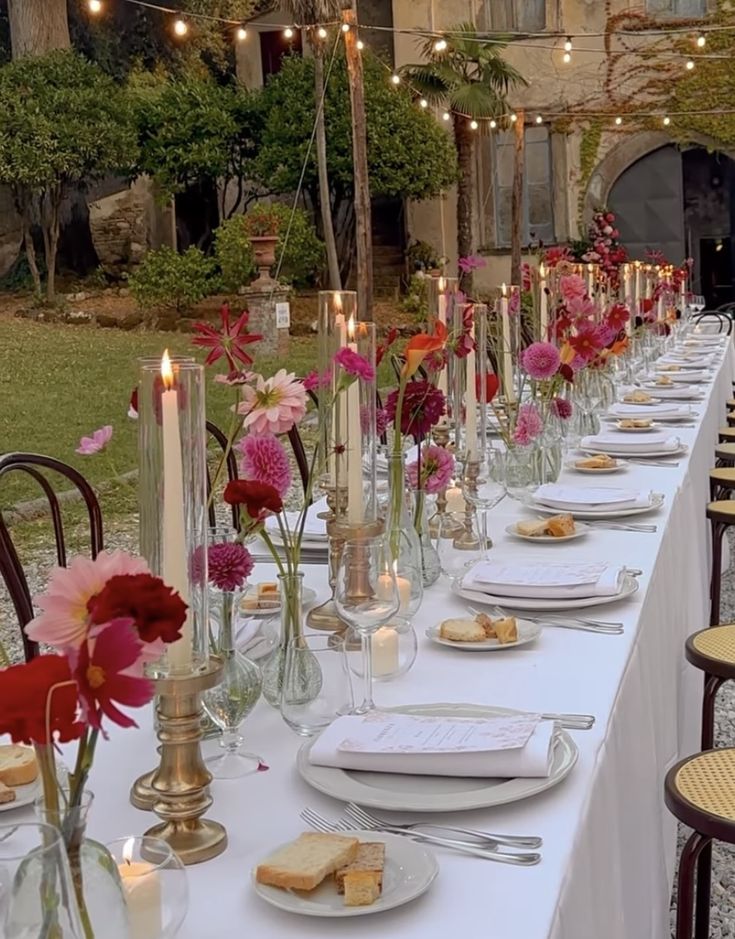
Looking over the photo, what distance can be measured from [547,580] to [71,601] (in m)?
1.22

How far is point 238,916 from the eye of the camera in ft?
3.26

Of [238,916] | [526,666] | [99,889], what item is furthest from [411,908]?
[526,666]

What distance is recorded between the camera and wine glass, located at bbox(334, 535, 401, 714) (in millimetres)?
1414

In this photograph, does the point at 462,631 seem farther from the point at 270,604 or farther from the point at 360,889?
the point at 360,889

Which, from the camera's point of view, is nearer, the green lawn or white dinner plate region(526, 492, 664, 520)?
white dinner plate region(526, 492, 664, 520)

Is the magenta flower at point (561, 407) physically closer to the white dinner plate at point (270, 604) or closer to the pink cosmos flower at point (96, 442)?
the white dinner plate at point (270, 604)

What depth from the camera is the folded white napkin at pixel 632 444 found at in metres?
3.33

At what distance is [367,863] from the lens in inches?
39.8

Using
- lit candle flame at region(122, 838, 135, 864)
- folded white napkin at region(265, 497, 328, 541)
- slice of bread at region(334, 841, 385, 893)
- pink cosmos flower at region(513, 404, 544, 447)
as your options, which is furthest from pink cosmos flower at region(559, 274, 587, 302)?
lit candle flame at region(122, 838, 135, 864)

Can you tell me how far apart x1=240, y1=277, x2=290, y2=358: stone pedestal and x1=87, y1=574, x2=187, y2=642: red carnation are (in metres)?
11.7

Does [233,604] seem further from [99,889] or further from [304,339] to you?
[304,339]

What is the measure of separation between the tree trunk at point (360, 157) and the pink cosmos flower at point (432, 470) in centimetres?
799

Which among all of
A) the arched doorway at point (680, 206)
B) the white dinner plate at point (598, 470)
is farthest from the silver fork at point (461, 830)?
the arched doorway at point (680, 206)

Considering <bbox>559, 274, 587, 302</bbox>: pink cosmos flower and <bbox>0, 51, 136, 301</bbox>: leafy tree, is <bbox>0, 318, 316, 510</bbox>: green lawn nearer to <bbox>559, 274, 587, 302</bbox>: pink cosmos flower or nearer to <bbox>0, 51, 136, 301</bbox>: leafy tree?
<bbox>0, 51, 136, 301</bbox>: leafy tree
